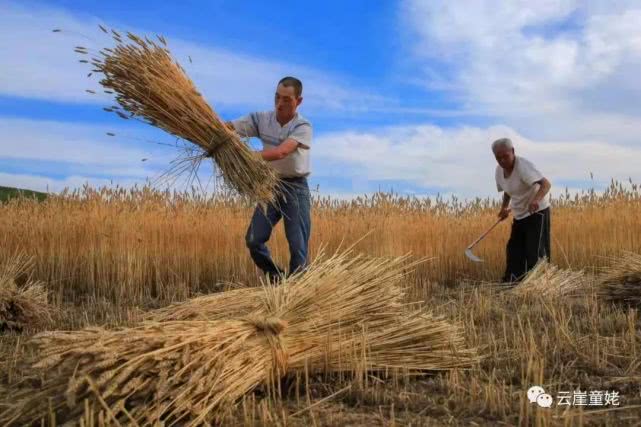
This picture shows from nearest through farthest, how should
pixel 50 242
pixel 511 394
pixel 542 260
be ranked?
pixel 511 394
pixel 542 260
pixel 50 242

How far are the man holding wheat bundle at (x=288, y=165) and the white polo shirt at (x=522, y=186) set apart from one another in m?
2.34

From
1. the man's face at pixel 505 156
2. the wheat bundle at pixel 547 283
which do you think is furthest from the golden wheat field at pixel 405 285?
the man's face at pixel 505 156

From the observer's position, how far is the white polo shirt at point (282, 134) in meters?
4.43

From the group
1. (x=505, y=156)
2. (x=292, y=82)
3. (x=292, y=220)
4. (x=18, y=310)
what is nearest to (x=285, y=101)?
(x=292, y=82)

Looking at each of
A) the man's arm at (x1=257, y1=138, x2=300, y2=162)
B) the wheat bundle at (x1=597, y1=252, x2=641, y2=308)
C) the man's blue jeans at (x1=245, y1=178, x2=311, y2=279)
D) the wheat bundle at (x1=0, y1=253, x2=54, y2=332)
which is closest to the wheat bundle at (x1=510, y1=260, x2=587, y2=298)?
the wheat bundle at (x1=597, y1=252, x2=641, y2=308)

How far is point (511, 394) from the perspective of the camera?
8.05ft

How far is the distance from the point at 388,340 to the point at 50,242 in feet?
16.7

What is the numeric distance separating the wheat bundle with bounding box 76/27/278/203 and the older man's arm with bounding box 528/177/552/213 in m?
2.82

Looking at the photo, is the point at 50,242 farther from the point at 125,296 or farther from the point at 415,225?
the point at 415,225

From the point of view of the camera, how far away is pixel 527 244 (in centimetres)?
613

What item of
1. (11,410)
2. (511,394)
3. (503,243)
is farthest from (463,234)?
(11,410)

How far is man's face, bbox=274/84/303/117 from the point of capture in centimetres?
445

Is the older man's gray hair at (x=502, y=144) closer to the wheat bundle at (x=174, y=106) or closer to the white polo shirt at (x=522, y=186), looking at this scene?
the white polo shirt at (x=522, y=186)

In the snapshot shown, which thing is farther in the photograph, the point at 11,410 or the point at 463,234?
the point at 463,234
